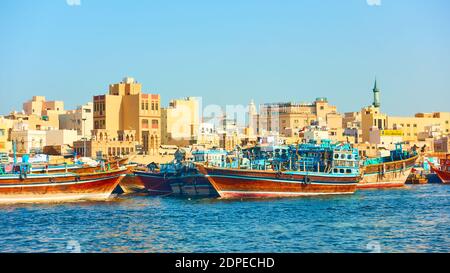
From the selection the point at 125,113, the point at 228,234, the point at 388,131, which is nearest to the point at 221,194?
the point at 228,234

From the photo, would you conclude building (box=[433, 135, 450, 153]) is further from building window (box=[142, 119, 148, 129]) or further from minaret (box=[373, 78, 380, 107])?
building window (box=[142, 119, 148, 129])

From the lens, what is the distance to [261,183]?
6044 centimetres

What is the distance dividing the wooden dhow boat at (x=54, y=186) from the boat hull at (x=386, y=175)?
2681cm

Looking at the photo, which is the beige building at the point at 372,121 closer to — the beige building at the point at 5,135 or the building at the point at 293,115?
the building at the point at 293,115

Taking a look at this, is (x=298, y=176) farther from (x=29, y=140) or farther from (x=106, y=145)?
(x=29, y=140)

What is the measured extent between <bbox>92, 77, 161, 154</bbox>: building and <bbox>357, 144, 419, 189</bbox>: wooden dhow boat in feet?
98.6

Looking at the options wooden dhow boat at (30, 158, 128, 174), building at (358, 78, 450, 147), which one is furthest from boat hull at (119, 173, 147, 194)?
building at (358, 78, 450, 147)

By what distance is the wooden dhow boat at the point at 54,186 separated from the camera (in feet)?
182

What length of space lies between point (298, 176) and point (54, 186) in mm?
18149

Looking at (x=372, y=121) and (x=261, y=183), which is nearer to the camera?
(x=261, y=183)

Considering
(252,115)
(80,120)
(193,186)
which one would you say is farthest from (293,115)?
(193,186)

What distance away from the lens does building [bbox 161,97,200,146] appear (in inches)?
4176
